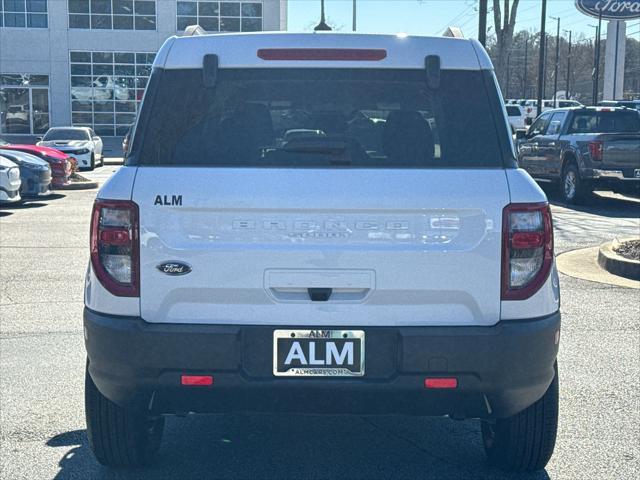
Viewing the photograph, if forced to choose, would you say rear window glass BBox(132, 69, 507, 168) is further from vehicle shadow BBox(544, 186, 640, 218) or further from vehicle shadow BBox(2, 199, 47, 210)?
vehicle shadow BBox(2, 199, 47, 210)

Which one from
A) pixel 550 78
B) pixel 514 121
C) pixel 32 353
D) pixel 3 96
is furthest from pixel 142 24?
pixel 550 78

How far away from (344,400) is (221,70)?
4.83 feet

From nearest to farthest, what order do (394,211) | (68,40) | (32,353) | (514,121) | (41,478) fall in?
(394,211) → (41,478) → (32,353) → (68,40) → (514,121)

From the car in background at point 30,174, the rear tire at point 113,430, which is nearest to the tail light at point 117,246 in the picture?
the rear tire at point 113,430

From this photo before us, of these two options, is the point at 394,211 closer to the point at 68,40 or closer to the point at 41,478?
the point at 41,478

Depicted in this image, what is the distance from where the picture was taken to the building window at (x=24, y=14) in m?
46.4

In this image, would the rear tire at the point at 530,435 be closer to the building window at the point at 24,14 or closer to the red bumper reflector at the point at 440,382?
the red bumper reflector at the point at 440,382

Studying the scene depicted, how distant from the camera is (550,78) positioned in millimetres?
120750

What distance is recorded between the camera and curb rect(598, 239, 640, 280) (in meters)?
10.6

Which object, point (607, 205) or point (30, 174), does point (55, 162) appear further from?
point (607, 205)

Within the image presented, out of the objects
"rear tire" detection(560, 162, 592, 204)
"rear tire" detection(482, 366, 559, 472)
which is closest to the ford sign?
"rear tire" detection(560, 162, 592, 204)

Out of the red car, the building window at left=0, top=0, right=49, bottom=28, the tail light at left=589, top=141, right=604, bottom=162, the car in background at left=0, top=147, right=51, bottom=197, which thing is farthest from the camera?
the building window at left=0, top=0, right=49, bottom=28

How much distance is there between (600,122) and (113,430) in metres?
16.8

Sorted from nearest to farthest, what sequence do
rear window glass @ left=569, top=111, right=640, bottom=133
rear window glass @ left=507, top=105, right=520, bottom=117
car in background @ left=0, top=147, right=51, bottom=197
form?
1. car in background @ left=0, top=147, right=51, bottom=197
2. rear window glass @ left=569, top=111, right=640, bottom=133
3. rear window glass @ left=507, top=105, right=520, bottom=117
